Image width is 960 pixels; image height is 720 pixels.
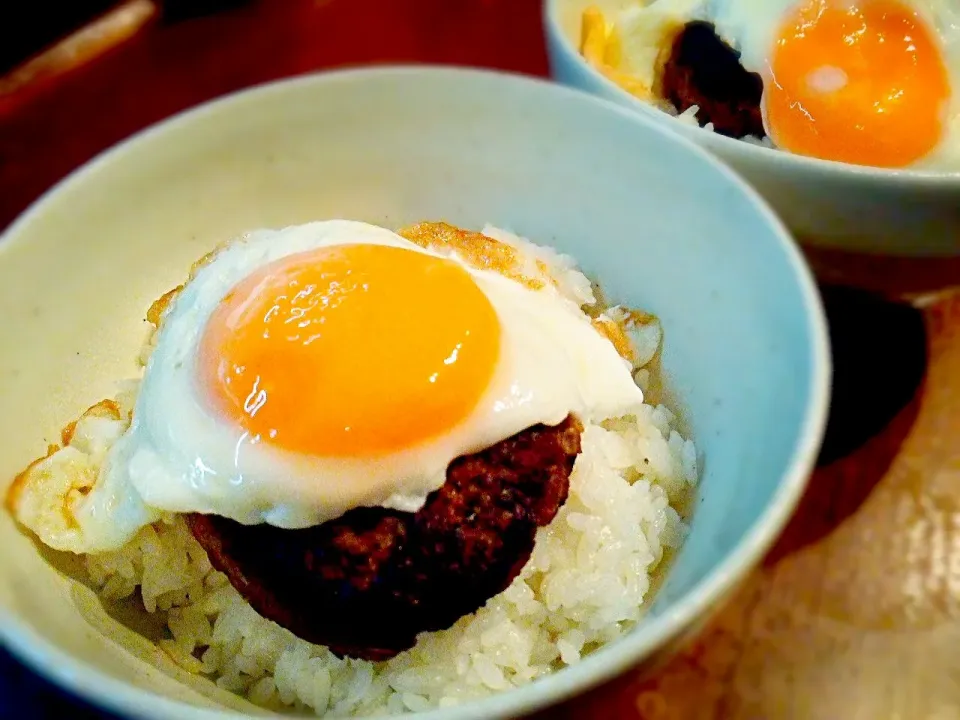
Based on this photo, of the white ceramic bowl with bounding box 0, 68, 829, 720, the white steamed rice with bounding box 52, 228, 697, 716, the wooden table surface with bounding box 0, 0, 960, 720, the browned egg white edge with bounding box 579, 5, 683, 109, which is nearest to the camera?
the white ceramic bowl with bounding box 0, 68, 829, 720

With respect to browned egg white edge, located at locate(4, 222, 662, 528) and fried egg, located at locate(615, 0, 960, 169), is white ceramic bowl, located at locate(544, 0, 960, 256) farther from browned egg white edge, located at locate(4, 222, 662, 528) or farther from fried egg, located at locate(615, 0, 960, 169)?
browned egg white edge, located at locate(4, 222, 662, 528)

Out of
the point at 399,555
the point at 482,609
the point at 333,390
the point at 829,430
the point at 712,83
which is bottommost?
the point at 829,430

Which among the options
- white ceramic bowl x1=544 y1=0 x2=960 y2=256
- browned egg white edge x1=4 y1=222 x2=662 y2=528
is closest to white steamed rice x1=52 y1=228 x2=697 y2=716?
browned egg white edge x1=4 y1=222 x2=662 y2=528

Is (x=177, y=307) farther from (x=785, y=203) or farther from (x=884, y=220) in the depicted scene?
(x=884, y=220)

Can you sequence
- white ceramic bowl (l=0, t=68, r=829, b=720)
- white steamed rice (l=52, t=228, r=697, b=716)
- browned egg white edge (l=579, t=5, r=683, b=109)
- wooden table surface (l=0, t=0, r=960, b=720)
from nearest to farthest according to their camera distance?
white ceramic bowl (l=0, t=68, r=829, b=720) → white steamed rice (l=52, t=228, r=697, b=716) → wooden table surface (l=0, t=0, r=960, b=720) → browned egg white edge (l=579, t=5, r=683, b=109)

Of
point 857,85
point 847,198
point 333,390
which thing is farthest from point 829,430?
point 333,390

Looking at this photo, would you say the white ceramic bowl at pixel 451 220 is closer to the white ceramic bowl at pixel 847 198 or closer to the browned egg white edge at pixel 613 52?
the white ceramic bowl at pixel 847 198

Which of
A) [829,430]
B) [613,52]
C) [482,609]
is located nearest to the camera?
[482,609]

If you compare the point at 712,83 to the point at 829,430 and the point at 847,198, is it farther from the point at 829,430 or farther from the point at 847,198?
the point at 829,430

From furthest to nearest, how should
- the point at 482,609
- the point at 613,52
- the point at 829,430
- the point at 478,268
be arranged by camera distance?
the point at 613,52 → the point at 829,430 → the point at 478,268 → the point at 482,609
